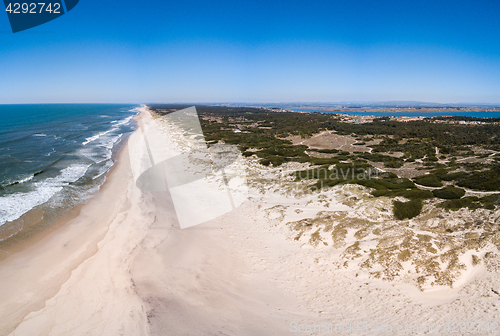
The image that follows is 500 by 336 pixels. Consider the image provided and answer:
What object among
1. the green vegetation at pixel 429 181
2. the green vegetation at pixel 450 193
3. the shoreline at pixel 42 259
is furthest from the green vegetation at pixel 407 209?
the shoreline at pixel 42 259

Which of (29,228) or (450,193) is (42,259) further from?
(450,193)

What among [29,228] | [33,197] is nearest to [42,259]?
[29,228]

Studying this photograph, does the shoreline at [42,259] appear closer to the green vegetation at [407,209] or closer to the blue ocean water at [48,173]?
the blue ocean water at [48,173]

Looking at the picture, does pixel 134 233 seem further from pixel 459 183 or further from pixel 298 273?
pixel 459 183

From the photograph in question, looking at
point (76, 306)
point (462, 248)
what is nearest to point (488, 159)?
point (462, 248)

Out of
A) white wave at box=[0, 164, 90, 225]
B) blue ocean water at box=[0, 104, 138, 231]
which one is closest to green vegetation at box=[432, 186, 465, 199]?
blue ocean water at box=[0, 104, 138, 231]

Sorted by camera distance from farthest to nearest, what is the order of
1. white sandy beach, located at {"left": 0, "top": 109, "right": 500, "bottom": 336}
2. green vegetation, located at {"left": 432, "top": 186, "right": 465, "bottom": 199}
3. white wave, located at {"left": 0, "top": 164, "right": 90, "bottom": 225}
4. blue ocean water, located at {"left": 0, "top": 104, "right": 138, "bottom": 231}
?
blue ocean water, located at {"left": 0, "top": 104, "right": 138, "bottom": 231}
white wave, located at {"left": 0, "top": 164, "right": 90, "bottom": 225}
green vegetation, located at {"left": 432, "top": 186, "right": 465, "bottom": 199}
white sandy beach, located at {"left": 0, "top": 109, "right": 500, "bottom": 336}

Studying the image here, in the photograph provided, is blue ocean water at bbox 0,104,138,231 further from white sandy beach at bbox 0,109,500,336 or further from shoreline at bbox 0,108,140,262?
white sandy beach at bbox 0,109,500,336
